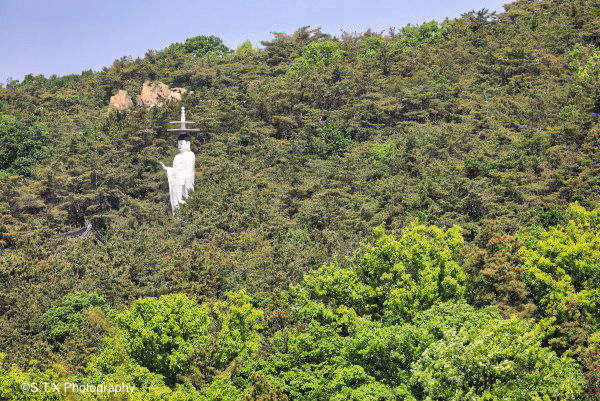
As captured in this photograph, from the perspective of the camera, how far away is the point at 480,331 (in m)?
15.1

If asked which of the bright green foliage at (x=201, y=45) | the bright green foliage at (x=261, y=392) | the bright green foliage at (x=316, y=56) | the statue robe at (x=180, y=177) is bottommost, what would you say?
the bright green foliage at (x=261, y=392)

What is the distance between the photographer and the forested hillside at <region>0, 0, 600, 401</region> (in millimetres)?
18547

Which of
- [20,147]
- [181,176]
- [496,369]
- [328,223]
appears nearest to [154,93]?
[20,147]

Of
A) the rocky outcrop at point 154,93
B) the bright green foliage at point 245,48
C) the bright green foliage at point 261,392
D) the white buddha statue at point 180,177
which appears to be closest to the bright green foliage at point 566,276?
the bright green foliage at point 261,392

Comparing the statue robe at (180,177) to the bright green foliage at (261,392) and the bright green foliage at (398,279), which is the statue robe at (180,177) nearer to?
the bright green foliage at (398,279)

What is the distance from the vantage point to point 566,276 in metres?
20.5

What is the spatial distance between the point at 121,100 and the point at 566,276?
46.6 meters

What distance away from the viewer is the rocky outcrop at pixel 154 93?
2320 inches

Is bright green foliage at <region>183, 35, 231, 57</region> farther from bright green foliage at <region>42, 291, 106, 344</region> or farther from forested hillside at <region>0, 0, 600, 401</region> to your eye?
bright green foliage at <region>42, 291, 106, 344</region>

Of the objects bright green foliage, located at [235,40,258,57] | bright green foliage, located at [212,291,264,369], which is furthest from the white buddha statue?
bright green foliage, located at [235,40,258,57]

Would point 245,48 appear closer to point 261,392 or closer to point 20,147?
point 20,147

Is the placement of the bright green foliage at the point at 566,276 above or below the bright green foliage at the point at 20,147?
below

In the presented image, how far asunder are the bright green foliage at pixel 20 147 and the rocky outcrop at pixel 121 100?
8.99 metres

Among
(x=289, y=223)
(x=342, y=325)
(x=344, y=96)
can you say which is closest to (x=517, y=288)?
(x=342, y=325)
